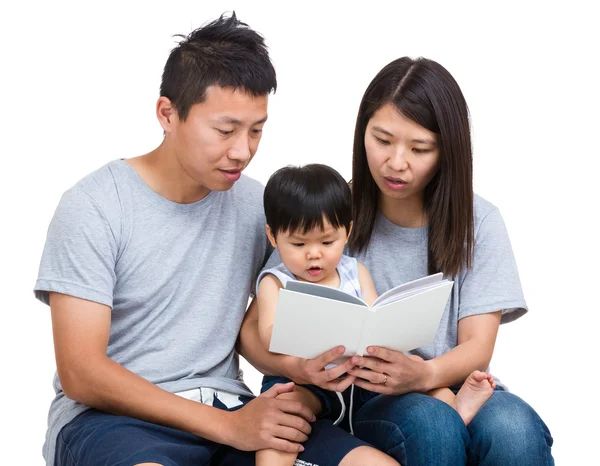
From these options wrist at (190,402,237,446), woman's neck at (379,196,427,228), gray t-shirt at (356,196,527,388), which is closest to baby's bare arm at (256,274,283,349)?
wrist at (190,402,237,446)

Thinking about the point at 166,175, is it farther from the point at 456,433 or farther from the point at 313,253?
the point at 456,433

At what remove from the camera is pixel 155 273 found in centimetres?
303

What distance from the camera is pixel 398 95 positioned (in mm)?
3074

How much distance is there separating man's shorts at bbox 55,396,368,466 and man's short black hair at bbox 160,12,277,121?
0.95m

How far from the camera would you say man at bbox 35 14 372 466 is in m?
2.80

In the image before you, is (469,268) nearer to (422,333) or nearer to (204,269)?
(422,333)

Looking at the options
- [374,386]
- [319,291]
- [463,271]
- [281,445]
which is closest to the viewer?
[319,291]

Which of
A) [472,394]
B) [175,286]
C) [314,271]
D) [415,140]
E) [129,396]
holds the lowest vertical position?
[129,396]

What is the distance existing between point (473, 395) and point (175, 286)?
3.25ft

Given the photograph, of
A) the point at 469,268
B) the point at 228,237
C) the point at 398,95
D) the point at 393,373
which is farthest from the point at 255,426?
the point at 398,95

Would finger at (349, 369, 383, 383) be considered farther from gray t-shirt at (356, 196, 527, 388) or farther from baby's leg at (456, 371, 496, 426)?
gray t-shirt at (356, 196, 527, 388)

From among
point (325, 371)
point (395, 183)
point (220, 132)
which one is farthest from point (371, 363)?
point (220, 132)

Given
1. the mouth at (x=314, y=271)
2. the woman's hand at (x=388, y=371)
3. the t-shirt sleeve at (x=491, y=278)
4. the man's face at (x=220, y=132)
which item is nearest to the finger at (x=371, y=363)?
the woman's hand at (x=388, y=371)

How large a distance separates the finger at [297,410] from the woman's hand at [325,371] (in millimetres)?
79
